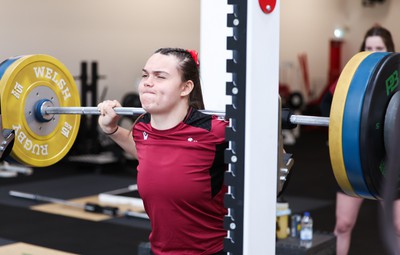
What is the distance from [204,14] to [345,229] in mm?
1221

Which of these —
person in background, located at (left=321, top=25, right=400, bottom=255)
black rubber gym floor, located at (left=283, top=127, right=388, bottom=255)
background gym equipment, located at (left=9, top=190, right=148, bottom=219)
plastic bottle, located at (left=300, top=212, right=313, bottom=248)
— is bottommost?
black rubber gym floor, located at (left=283, top=127, right=388, bottom=255)

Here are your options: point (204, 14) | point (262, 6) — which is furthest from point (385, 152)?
point (204, 14)

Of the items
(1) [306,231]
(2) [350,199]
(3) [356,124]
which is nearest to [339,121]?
(3) [356,124]

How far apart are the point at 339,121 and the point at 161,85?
1.64ft

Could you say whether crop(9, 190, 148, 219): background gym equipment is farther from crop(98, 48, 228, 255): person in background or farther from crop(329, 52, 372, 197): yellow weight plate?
crop(329, 52, 372, 197): yellow weight plate

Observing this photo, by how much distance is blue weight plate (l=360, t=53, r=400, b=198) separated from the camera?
1.46m

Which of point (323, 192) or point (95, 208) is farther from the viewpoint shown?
point (323, 192)

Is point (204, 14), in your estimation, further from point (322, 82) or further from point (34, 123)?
point (322, 82)

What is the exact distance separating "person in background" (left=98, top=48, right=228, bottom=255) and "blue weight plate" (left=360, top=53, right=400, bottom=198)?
42 cm

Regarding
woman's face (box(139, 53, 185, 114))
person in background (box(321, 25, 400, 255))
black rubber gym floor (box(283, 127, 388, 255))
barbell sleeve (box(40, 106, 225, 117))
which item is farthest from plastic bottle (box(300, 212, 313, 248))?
woman's face (box(139, 53, 185, 114))

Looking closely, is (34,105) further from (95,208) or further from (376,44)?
(95,208)

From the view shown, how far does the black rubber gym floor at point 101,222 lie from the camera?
419 cm

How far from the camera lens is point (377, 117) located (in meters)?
1.49

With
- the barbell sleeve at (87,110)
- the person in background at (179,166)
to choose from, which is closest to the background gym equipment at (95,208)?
the barbell sleeve at (87,110)
